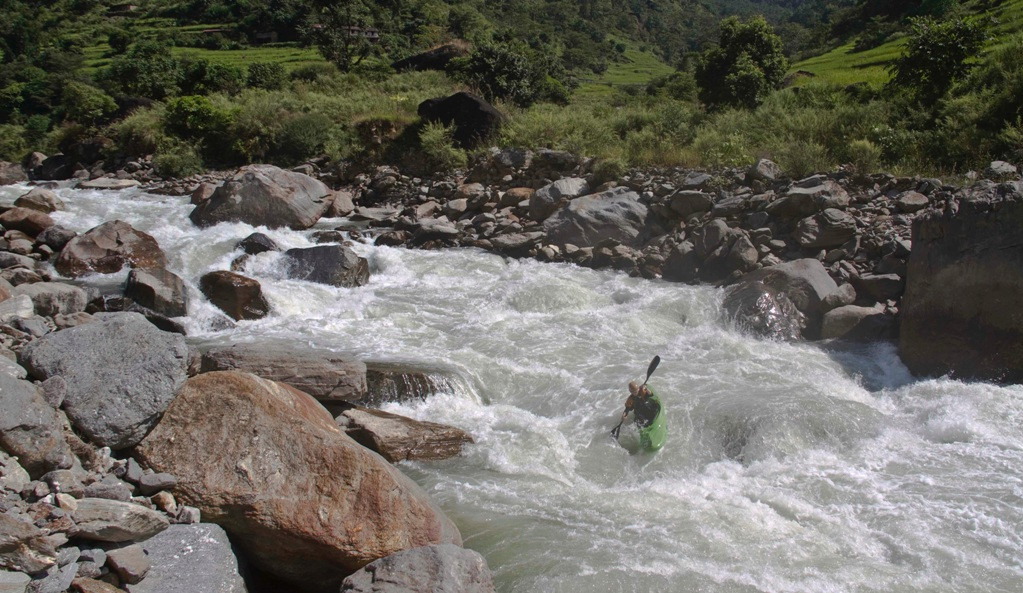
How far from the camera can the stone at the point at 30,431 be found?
4613 millimetres

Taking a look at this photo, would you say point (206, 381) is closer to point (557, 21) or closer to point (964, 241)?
point (964, 241)

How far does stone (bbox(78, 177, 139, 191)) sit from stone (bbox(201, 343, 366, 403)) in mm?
13253

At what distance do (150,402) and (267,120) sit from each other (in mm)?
18168

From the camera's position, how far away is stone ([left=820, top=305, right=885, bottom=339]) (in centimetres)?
1051

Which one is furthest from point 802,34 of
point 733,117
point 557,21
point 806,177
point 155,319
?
point 155,319

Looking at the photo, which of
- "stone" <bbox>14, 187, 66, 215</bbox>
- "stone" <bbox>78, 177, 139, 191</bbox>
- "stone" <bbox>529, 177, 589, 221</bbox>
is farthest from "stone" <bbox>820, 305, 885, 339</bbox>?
"stone" <bbox>78, 177, 139, 191</bbox>

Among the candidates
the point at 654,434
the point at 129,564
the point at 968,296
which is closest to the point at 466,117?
the point at 968,296

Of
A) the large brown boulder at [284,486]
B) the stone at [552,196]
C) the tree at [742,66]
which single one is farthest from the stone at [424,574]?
the tree at [742,66]

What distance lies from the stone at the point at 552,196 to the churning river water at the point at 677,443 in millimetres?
3250

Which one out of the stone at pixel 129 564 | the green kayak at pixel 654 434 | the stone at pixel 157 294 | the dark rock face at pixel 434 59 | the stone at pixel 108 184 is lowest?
the stone at pixel 108 184

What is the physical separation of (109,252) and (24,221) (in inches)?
80.5

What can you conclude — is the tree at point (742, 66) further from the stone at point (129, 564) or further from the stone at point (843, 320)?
the stone at point (129, 564)

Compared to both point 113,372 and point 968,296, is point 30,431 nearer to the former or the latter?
point 113,372

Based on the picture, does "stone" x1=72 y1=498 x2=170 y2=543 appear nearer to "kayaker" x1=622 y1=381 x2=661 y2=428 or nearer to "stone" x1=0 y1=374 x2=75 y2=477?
"stone" x1=0 y1=374 x2=75 y2=477
